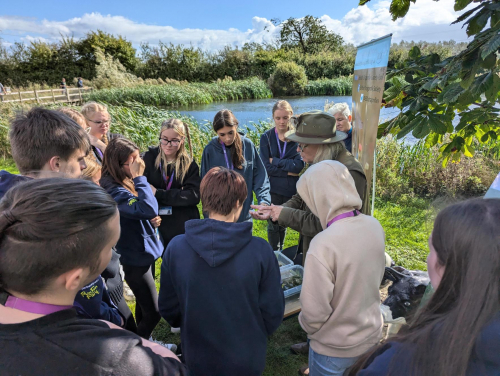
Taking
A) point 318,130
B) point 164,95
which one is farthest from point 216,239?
point 164,95

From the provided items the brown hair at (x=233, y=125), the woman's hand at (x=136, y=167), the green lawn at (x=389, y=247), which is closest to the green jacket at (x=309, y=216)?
the green lawn at (x=389, y=247)

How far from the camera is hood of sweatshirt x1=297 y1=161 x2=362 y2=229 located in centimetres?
151

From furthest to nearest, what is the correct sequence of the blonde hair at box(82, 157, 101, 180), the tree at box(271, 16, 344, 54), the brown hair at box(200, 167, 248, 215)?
the tree at box(271, 16, 344, 54)
the blonde hair at box(82, 157, 101, 180)
the brown hair at box(200, 167, 248, 215)

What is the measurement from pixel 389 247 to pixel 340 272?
3.11 metres

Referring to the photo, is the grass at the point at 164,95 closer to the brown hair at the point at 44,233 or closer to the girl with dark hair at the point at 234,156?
the girl with dark hair at the point at 234,156

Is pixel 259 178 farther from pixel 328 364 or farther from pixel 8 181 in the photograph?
pixel 8 181

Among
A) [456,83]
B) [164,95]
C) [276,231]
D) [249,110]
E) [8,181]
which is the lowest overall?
[276,231]

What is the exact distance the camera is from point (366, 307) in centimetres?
154

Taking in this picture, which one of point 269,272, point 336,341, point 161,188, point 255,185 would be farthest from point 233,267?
point 255,185

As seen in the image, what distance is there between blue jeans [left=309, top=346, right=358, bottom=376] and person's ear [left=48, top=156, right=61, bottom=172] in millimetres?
1771

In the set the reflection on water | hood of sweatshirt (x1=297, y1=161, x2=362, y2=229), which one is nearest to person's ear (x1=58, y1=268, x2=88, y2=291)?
hood of sweatshirt (x1=297, y1=161, x2=362, y2=229)

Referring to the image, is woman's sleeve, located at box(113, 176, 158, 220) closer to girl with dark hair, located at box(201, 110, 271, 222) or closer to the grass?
girl with dark hair, located at box(201, 110, 271, 222)

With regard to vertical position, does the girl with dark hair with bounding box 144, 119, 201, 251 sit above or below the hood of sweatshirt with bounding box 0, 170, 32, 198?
below

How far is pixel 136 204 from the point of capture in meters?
2.08
